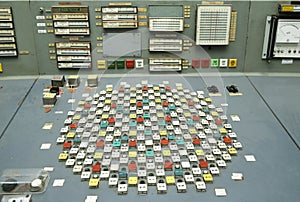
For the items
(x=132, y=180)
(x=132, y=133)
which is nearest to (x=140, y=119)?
(x=132, y=133)

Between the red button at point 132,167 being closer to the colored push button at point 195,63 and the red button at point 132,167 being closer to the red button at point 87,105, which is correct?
the red button at point 87,105

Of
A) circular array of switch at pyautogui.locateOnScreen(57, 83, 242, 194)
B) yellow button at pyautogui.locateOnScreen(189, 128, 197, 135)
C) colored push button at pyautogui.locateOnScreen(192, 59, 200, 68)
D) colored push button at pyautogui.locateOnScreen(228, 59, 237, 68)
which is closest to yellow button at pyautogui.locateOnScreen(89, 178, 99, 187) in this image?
circular array of switch at pyautogui.locateOnScreen(57, 83, 242, 194)

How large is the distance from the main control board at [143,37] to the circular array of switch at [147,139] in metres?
0.44

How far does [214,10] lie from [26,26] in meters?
1.50

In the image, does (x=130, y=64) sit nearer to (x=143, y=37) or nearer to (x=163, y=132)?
(x=143, y=37)

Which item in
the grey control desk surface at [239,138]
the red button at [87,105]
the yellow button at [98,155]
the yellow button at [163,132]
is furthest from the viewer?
the red button at [87,105]

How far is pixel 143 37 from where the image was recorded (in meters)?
2.88

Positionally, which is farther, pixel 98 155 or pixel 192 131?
pixel 192 131

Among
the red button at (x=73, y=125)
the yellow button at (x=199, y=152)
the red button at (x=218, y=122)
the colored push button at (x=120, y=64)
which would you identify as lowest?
the yellow button at (x=199, y=152)

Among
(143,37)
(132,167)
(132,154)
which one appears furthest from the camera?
(143,37)

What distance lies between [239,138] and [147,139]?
53 cm

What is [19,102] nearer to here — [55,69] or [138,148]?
[55,69]

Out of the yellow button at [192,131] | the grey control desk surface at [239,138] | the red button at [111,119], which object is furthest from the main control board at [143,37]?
the yellow button at [192,131]

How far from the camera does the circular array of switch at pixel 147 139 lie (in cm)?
170
